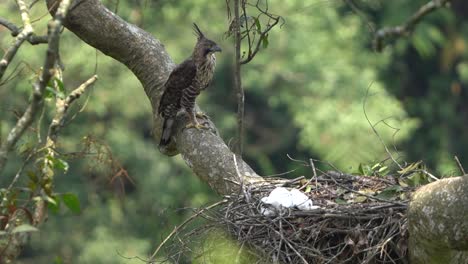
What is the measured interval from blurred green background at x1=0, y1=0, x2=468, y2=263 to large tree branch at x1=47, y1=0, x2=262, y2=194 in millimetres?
9838

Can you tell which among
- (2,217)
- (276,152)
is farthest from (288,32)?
(2,217)

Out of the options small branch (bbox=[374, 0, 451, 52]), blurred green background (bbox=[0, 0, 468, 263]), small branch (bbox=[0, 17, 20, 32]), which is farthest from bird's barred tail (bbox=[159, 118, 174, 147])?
blurred green background (bbox=[0, 0, 468, 263])

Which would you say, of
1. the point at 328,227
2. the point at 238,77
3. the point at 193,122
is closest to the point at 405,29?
the point at 328,227

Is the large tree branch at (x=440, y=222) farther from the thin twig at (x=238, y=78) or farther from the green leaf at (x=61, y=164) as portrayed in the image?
the green leaf at (x=61, y=164)

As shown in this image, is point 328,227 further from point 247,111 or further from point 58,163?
point 247,111

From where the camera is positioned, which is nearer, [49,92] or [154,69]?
[49,92]

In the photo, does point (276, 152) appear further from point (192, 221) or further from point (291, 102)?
point (192, 221)

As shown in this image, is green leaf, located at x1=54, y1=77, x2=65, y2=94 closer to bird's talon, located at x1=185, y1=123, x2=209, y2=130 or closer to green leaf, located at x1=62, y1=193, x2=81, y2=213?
green leaf, located at x1=62, y1=193, x2=81, y2=213

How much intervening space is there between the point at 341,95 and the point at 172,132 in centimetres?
1325

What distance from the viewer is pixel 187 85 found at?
7.41 metres

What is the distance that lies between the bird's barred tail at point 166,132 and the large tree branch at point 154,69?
0.03 metres

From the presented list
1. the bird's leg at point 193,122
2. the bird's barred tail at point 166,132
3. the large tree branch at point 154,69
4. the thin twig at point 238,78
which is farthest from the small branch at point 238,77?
the bird's barred tail at point 166,132

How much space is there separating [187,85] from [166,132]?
47.9 inches

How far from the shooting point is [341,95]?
19.3 m
